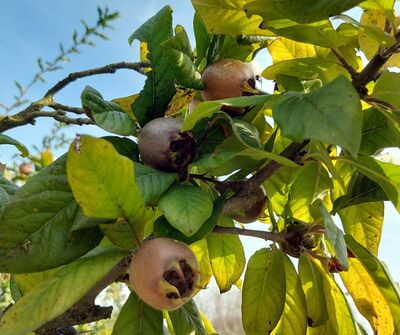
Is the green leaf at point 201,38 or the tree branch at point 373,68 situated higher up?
the green leaf at point 201,38

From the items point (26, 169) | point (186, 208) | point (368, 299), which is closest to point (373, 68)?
point (186, 208)

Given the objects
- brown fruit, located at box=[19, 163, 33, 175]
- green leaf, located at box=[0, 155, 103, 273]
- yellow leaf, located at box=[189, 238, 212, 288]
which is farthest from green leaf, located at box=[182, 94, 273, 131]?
brown fruit, located at box=[19, 163, 33, 175]

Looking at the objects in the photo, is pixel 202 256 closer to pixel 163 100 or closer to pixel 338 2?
pixel 163 100

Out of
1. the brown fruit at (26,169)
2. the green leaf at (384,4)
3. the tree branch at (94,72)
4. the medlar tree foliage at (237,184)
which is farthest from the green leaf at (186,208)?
the brown fruit at (26,169)

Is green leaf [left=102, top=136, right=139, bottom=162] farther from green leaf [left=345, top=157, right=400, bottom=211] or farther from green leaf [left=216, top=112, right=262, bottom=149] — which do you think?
green leaf [left=345, top=157, right=400, bottom=211]

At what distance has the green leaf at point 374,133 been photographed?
1020mm

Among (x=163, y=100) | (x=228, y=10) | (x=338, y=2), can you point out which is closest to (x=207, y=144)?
(x=163, y=100)

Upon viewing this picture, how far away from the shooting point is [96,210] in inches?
28.4

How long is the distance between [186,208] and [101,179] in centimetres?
13

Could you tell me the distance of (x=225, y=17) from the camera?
98 cm

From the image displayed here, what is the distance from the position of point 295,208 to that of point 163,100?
0.41 metres

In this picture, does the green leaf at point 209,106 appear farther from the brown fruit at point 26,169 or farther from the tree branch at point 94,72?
the brown fruit at point 26,169

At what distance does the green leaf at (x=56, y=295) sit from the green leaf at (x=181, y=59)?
1.10 feet

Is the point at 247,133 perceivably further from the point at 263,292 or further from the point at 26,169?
the point at 26,169
